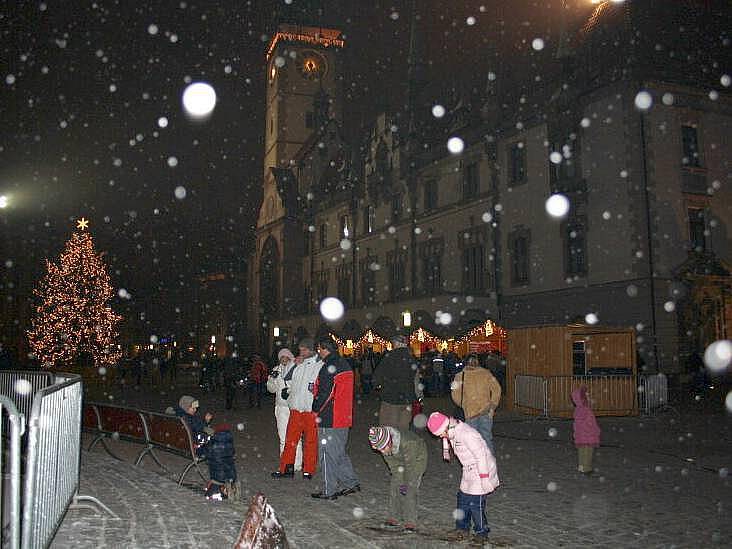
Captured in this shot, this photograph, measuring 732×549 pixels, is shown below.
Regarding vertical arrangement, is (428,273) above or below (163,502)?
above

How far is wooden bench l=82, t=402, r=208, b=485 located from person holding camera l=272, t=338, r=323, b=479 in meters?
1.26

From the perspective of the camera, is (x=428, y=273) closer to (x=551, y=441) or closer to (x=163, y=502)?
(x=551, y=441)

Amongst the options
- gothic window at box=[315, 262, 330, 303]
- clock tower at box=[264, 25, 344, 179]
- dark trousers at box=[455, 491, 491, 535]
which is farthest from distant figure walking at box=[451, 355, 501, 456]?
clock tower at box=[264, 25, 344, 179]

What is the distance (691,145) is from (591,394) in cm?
1474

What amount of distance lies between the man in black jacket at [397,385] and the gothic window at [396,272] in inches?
1316

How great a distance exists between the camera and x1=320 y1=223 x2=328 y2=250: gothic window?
56.5m

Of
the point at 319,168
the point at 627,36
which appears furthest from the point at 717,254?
the point at 319,168

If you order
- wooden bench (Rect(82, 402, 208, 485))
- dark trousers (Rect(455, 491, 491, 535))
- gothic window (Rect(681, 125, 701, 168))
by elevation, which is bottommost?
dark trousers (Rect(455, 491, 491, 535))

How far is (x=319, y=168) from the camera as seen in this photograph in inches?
2456

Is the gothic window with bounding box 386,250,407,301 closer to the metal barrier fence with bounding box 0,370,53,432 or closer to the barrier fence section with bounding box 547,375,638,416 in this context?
the barrier fence section with bounding box 547,375,638,416

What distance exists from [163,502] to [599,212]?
2433 cm

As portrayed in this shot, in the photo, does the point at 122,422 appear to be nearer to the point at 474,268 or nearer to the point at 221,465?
the point at 221,465

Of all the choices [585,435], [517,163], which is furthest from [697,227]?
[585,435]

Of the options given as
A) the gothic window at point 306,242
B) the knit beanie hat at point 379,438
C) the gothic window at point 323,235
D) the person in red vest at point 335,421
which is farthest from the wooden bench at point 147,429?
the gothic window at point 306,242
